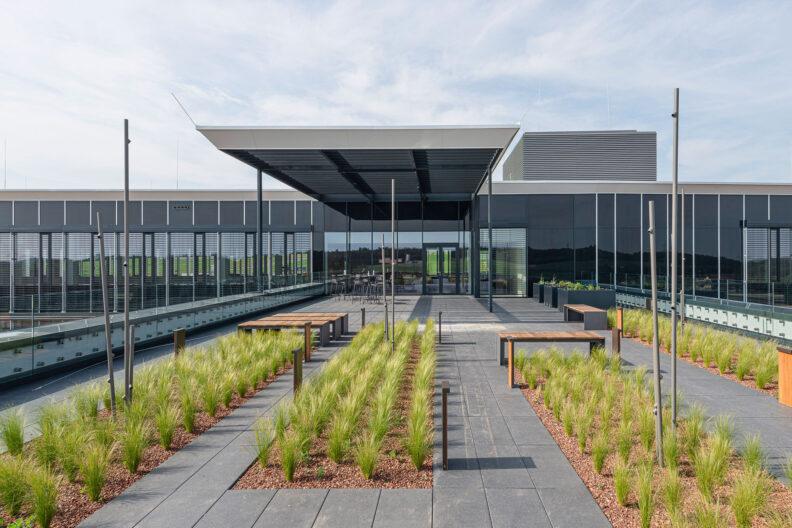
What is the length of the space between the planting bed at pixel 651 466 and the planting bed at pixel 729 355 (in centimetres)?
226

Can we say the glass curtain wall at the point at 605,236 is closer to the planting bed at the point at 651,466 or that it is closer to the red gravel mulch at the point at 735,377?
the red gravel mulch at the point at 735,377

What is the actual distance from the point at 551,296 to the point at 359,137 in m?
10.2

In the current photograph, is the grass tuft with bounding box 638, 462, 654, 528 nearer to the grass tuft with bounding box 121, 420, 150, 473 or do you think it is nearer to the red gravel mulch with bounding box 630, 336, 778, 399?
the grass tuft with bounding box 121, 420, 150, 473

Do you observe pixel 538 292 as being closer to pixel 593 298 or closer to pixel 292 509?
pixel 593 298

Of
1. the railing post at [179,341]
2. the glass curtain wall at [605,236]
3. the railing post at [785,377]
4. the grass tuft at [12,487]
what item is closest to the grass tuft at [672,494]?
the railing post at [785,377]

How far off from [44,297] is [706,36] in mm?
12732

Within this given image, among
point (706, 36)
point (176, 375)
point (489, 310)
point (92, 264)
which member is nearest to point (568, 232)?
point (489, 310)

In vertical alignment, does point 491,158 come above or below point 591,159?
below

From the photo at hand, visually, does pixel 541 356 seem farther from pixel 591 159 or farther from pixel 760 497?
pixel 591 159

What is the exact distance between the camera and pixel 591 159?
11888 centimetres

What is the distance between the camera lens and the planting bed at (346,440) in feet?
12.1

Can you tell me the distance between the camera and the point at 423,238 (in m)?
24.8

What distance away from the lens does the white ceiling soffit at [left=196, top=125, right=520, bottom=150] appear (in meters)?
13.0

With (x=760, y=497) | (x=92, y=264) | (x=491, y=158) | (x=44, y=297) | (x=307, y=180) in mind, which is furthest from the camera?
(x=92, y=264)
